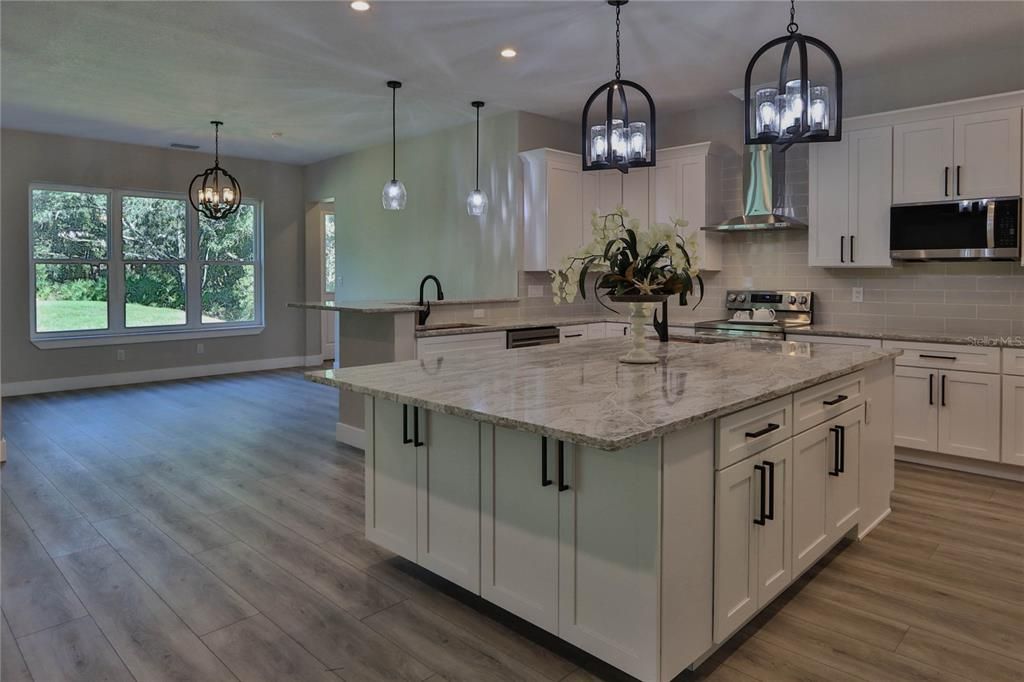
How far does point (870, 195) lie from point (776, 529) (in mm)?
3306

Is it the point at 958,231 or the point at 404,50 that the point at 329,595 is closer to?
the point at 404,50

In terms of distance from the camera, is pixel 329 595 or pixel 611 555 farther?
pixel 329 595

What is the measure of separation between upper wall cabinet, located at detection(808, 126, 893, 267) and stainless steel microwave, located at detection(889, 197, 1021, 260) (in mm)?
125

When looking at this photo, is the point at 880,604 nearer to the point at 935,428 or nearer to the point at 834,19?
the point at 935,428

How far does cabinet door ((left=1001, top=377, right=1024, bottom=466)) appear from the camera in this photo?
3.95 metres

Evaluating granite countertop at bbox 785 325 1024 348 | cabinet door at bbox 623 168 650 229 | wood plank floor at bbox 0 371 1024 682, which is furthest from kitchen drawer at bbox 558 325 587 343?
wood plank floor at bbox 0 371 1024 682

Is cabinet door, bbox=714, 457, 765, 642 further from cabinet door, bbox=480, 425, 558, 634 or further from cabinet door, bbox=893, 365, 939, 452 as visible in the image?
cabinet door, bbox=893, 365, 939, 452

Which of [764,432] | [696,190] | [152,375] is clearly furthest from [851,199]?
[152,375]

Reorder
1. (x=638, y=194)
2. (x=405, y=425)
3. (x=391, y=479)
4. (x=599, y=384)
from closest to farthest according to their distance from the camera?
(x=599, y=384) < (x=405, y=425) < (x=391, y=479) < (x=638, y=194)

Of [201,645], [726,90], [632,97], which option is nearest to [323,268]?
[632,97]

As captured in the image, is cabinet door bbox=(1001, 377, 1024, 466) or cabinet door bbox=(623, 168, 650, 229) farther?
cabinet door bbox=(623, 168, 650, 229)

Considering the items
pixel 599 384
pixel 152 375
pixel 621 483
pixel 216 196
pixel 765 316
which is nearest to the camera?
pixel 621 483

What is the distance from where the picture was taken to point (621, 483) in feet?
6.22

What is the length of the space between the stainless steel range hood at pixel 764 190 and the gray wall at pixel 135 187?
620 cm
